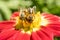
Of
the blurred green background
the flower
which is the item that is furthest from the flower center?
the blurred green background

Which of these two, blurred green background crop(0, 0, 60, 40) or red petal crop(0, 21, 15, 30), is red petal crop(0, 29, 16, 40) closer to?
red petal crop(0, 21, 15, 30)

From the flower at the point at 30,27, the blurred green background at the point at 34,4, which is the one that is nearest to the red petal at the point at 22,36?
the flower at the point at 30,27

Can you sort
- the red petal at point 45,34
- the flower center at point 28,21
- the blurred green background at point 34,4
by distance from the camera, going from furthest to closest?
the blurred green background at point 34,4 < the flower center at point 28,21 < the red petal at point 45,34

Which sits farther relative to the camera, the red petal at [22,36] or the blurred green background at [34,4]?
the blurred green background at [34,4]

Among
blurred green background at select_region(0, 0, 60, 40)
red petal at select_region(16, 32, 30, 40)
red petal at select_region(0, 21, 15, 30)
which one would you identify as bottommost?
red petal at select_region(16, 32, 30, 40)

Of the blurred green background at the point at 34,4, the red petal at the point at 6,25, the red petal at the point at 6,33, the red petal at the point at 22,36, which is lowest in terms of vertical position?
the red petal at the point at 22,36

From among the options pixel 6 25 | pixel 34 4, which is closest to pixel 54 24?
pixel 6 25

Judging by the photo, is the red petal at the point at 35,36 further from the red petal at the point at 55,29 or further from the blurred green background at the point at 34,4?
the blurred green background at the point at 34,4

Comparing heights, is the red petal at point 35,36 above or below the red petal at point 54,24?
below

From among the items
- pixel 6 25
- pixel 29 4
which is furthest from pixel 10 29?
pixel 29 4
